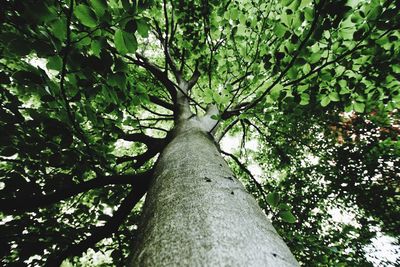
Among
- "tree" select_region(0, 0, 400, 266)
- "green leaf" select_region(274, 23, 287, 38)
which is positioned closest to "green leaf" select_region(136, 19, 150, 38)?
"tree" select_region(0, 0, 400, 266)

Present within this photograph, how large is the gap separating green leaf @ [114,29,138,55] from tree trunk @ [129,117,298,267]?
68cm

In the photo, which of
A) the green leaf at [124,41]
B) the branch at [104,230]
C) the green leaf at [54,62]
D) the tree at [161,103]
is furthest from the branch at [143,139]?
the green leaf at [124,41]

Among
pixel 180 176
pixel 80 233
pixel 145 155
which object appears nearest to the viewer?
pixel 180 176

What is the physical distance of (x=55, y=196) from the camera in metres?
1.90

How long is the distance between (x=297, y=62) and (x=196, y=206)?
151cm

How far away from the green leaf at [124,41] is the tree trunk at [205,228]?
26.9 inches

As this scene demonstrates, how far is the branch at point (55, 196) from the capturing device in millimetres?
1715

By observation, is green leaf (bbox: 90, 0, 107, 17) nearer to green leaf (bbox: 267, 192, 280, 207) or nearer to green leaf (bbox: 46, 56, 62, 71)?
green leaf (bbox: 46, 56, 62, 71)

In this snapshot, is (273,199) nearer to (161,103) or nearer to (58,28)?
(58,28)

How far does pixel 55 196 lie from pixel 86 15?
145 cm

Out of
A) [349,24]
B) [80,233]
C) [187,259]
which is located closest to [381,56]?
[349,24]

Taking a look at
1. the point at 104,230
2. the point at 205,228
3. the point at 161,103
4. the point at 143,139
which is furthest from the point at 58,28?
the point at 161,103

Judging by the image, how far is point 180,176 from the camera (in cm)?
127

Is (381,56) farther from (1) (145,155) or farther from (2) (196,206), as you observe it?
(1) (145,155)
